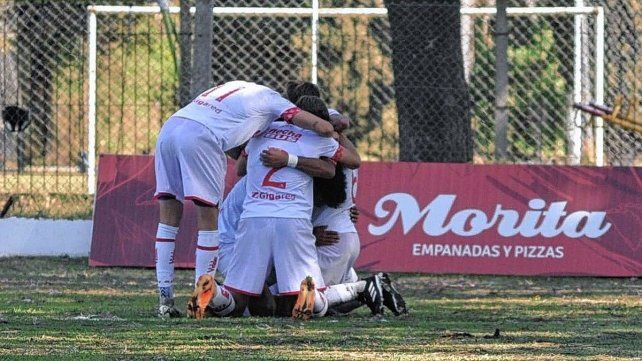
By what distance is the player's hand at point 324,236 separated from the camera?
9664 millimetres

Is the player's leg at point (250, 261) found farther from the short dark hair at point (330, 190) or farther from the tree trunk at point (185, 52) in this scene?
the tree trunk at point (185, 52)

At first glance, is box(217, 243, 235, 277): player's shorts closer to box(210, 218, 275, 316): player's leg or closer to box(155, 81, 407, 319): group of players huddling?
box(155, 81, 407, 319): group of players huddling

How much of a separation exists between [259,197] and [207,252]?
48 cm

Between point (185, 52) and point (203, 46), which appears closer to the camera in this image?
point (203, 46)

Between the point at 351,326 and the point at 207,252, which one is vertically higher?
the point at 207,252

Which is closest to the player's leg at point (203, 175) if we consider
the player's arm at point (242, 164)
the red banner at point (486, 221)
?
the player's arm at point (242, 164)

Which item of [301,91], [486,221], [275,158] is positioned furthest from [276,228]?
[486,221]

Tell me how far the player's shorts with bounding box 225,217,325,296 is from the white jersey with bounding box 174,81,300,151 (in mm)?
552

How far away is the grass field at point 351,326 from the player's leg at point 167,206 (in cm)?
20

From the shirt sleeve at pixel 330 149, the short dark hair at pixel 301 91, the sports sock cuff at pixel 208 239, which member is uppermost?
the short dark hair at pixel 301 91

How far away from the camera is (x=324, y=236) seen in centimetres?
966

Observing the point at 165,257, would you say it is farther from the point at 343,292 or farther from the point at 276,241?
the point at 343,292

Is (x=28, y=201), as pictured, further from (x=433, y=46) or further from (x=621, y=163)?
(x=621, y=163)

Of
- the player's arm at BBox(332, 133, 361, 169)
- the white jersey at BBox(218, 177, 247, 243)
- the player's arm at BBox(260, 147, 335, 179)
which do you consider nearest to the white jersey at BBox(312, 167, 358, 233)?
the player's arm at BBox(332, 133, 361, 169)
